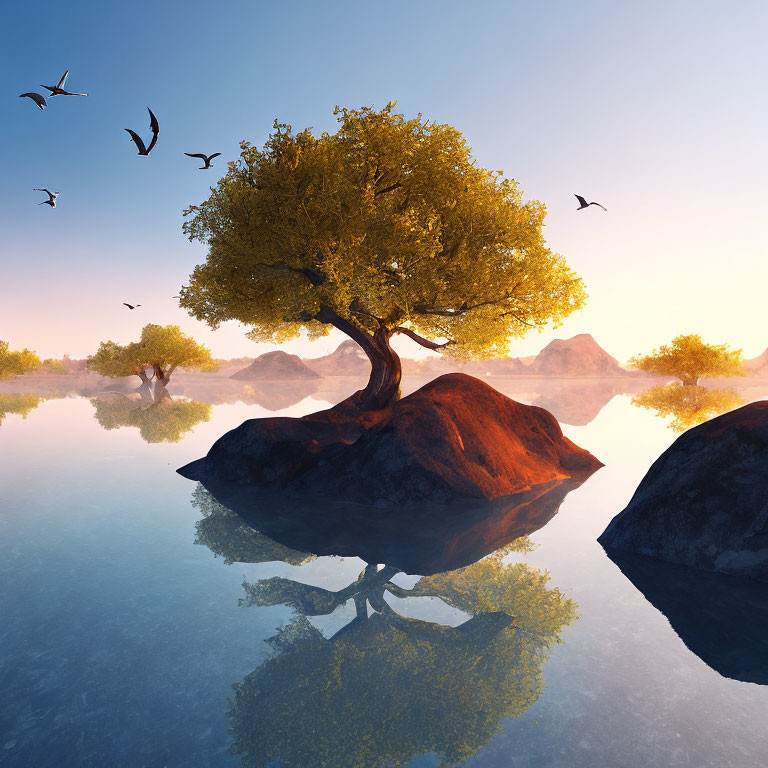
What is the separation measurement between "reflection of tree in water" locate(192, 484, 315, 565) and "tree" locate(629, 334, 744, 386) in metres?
74.4

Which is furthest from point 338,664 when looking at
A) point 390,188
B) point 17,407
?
point 17,407

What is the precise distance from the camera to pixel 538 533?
969cm

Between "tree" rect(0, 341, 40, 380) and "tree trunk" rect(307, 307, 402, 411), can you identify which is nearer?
"tree trunk" rect(307, 307, 402, 411)

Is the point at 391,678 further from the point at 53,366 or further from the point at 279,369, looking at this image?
the point at 53,366

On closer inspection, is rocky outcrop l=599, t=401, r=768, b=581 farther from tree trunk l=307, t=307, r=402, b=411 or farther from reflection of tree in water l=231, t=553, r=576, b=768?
tree trunk l=307, t=307, r=402, b=411

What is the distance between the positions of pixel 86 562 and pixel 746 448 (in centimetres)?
1225

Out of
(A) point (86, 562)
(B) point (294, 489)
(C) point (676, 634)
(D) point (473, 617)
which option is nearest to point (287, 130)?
(B) point (294, 489)

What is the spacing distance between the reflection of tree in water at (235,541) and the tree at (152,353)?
181 ft

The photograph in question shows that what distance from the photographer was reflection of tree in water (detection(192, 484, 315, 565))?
27.4 ft

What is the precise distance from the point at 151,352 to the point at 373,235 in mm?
55225

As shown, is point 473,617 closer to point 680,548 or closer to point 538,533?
point 538,533

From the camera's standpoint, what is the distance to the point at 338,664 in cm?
502

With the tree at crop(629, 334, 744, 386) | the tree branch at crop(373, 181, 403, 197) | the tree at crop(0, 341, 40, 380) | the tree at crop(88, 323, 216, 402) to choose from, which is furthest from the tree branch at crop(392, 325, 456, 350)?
the tree at crop(0, 341, 40, 380)

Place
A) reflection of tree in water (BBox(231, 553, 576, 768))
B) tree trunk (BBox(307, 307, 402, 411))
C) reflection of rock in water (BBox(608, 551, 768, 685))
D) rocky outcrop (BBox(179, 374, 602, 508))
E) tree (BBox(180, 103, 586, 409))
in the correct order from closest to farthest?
reflection of tree in water (BBox(231, 553, 576, 768)) < reflection of rock in water (BBox(608, 551, 768, 685)) < rocky outcrop (BBox(179, 374, 602, 508)) < tree (BBox(180, 103, 586, 409)) < tree trunk (BBox(307, 307, 402, 411))
